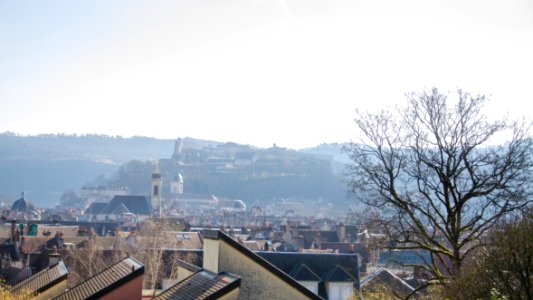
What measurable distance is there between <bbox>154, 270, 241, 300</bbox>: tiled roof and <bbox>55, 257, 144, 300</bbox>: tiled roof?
87 cm

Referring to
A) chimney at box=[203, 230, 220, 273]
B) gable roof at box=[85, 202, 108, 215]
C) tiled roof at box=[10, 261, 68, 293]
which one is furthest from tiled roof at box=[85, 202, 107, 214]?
chimney at box=[203, 230, 220, 273]

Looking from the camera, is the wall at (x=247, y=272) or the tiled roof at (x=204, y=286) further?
the wall at (x=247, y=272)

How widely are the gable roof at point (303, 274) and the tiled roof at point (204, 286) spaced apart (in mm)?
22882

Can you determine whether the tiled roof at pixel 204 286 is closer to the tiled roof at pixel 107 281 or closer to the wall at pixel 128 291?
the wall at pixel 128 291

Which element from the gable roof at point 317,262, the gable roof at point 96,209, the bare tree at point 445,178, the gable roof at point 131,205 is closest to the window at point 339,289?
the gable roof at point 317,262

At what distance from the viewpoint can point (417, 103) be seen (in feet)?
50.7

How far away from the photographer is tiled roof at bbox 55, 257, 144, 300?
12344mm

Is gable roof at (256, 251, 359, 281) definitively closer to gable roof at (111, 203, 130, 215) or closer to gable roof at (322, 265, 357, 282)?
gable roof at (322, 265, 357, 282)

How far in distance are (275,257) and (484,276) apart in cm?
2520

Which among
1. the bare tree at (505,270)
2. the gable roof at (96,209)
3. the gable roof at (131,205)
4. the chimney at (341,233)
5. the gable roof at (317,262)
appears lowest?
the gable roof at (96,209)

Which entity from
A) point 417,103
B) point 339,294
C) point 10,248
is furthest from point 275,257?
point 417,103

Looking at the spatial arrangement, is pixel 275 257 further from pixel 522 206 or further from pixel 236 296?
pixel 236 296

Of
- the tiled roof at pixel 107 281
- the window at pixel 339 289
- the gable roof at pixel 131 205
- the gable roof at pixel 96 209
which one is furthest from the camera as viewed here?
the gable roof at pixel 96 209

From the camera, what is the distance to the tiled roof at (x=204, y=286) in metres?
10.6
